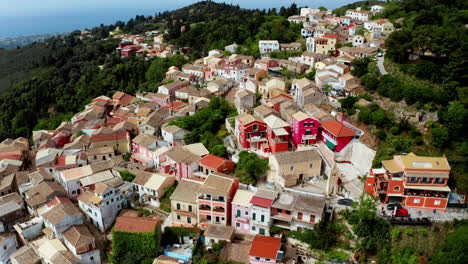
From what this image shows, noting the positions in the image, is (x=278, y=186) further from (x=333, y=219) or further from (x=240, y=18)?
(x=240, y=18)

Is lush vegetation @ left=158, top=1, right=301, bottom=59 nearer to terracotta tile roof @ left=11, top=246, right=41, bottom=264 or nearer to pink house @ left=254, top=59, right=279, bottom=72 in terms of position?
pink house @ left=254, top=59, right=279, bottom=72

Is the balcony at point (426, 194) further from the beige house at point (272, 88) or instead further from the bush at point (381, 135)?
the beige house at point (272, 88)

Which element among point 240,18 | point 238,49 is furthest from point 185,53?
point 240,18

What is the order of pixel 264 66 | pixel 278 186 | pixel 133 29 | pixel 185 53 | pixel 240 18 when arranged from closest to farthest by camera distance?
pixel 278 186
pixel 264 66
pixel 185 53
pixel 240 18
pixel 133 29

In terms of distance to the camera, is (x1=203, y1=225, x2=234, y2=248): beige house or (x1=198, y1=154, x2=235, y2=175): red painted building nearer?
(x1=203, y1=225, x2=234, y2=248): beige house

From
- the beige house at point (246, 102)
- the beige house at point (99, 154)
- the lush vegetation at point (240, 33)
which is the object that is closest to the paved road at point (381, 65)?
the beige house at point (246, 102)

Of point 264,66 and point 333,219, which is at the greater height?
point 264,66

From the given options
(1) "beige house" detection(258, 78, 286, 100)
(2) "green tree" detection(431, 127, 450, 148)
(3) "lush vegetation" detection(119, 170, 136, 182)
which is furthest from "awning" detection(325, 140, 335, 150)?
(3) "lush vegetation" detection(119, 170, 136, 182)

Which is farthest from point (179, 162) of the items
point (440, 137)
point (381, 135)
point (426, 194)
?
point (440, 137)
